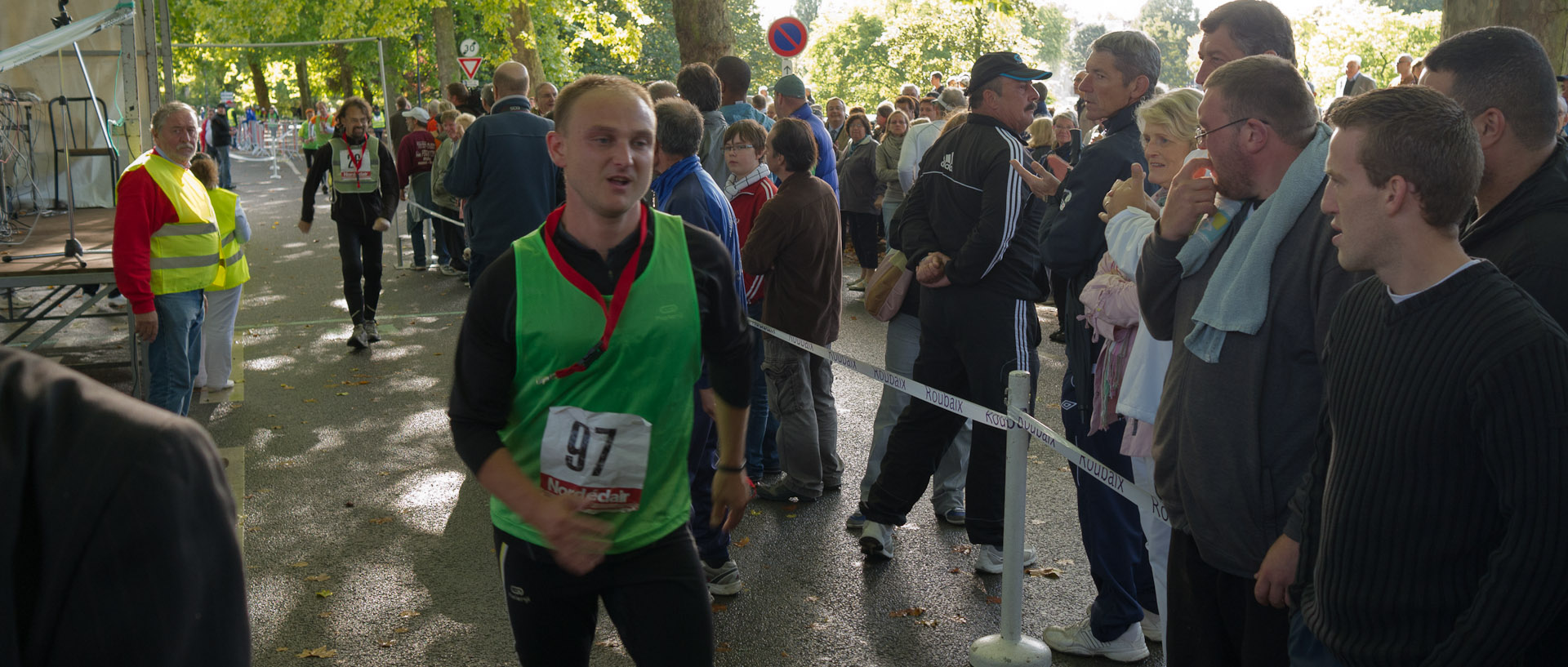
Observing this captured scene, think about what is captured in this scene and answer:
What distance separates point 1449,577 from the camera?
206 centimetres

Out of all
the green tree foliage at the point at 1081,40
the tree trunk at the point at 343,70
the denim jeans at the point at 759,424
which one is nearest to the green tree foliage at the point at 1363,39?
the tree trunk at the point at 343,70

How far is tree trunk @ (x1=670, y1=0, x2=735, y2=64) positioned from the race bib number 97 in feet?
41.8

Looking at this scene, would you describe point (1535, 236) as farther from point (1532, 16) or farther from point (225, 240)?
point (1532, 16)

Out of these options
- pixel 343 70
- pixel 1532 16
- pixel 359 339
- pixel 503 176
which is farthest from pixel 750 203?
pixel 343 70

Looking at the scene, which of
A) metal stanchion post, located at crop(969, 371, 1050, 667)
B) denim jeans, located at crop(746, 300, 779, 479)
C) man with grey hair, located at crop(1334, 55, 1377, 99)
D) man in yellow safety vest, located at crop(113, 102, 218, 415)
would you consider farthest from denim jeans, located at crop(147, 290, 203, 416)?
man with grey hair, located at crop(1334, 55, 1377, 99)

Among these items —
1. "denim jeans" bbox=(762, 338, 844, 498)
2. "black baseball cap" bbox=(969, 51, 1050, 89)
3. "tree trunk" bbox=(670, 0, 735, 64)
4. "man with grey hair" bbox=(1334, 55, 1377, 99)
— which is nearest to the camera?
"black baseball cap" bbox=(969, 51, 1050, 89)

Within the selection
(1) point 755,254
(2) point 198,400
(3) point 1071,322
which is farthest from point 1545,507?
(2) point 198,400

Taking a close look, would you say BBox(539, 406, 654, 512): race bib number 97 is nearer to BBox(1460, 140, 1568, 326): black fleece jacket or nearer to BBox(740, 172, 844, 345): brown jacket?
BBox(1460, 140, 1568, 326): black fleece jacket

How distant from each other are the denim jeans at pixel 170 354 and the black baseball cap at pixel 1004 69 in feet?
15.7

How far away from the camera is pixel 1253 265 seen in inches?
102

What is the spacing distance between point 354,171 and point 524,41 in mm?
18176

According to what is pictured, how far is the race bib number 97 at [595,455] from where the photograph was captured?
256 cm

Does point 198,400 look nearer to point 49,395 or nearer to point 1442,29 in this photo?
point 49,395

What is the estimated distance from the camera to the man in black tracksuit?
16.7ft
